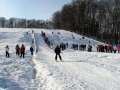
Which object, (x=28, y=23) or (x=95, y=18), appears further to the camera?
(x=28, y=23)

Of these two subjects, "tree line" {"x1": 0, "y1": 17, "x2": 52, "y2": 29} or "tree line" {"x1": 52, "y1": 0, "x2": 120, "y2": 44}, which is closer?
A: "tree line" {"x1": 52, "y1": 0, "x2": 120, "y2": 44}

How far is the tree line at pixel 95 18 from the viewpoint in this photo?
86.2 meters

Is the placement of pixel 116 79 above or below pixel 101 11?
below

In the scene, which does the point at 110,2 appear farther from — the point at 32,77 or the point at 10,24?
the point at 10,24

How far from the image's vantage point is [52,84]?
1544 centimetres

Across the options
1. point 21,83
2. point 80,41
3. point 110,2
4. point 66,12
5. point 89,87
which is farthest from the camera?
point 66,12

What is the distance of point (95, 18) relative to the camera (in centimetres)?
10162

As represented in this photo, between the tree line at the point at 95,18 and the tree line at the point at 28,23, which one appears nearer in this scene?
the tree line at the point at 95,18

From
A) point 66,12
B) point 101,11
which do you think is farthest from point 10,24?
point 101,11

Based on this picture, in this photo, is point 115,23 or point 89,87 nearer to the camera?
point 89,87

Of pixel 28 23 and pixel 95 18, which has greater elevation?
pixel 95 18

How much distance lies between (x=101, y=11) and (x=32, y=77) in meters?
74.4

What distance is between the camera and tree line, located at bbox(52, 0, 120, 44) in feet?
283

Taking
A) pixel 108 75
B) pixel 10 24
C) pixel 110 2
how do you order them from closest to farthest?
pixel 108 75
pixel 110 2
pixel 10 24
